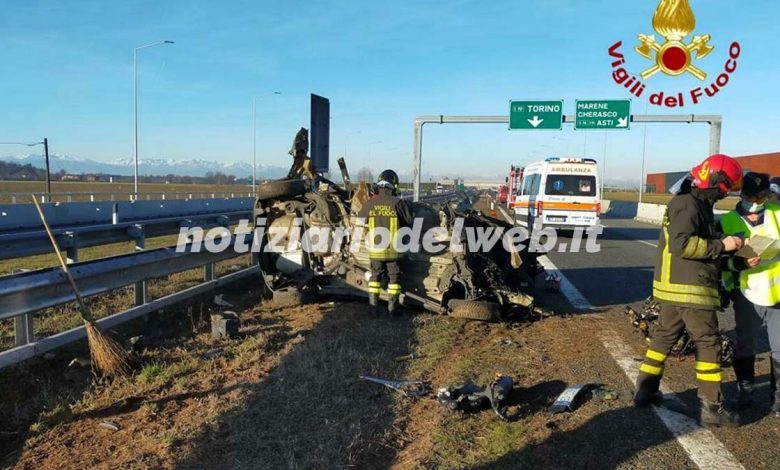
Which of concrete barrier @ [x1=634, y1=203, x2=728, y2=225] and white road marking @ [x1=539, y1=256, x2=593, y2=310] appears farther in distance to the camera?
concrete barrier @ [x1=634, y1=203, x2=728, y2=225]

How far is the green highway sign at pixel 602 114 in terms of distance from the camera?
22594 mm

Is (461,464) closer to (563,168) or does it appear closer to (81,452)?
(81,452)

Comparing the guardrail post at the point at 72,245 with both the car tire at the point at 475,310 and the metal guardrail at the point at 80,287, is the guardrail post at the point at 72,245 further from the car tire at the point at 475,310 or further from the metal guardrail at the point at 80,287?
the car tire at the point at 475,310

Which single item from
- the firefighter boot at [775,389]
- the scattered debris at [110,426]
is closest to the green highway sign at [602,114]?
the firefighter boot at [775,389]

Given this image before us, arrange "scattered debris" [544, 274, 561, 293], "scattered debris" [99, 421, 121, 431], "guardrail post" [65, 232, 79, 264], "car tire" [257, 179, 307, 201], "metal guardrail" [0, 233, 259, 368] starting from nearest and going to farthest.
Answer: "scattered debris" [99, 421, 121, 431], "metal guardrail" [0, 233, 259, 368], "guardrail post" [65, 232, 79, 264], "car tire" [257, 179, 307, 201], "scattered debris" [544, 274, 561, 293]

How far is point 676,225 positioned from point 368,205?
3.58 meters

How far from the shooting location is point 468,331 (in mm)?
6223

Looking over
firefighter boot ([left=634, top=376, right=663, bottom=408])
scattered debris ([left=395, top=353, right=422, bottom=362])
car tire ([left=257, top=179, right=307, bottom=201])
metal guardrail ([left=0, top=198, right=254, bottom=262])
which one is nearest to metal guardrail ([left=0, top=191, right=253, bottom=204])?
metal guardrail ([left=0, top=198, right=254, bottom=262])

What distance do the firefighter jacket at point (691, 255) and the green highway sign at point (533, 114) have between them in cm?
1948

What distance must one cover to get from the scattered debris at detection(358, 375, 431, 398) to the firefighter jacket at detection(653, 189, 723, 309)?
71.8 inches

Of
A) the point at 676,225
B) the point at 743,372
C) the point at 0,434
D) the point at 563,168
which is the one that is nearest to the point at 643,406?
the point at 743,372

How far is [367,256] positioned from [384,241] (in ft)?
1.41

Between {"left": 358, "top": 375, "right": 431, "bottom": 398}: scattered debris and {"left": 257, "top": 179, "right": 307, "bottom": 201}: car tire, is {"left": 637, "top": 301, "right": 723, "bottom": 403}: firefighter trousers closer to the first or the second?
{"left": 358, "top": 375, "right": 431, "bottom": 398}: scattered debris

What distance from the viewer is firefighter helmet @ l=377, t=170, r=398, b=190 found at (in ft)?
22.4
